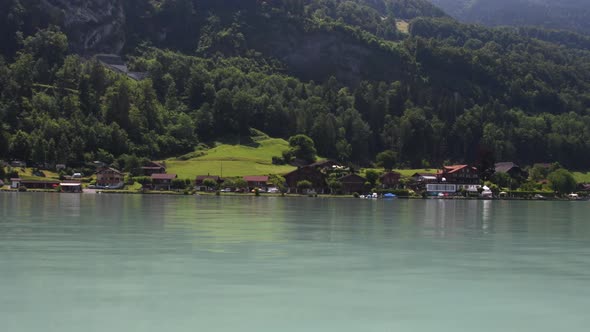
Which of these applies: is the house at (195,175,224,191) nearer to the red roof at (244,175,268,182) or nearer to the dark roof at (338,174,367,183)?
the red roof at (244,175,268,182)

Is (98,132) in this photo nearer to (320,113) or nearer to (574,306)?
(320,113)

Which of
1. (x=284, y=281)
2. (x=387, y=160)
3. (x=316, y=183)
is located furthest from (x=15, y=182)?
(x=284, y=281)

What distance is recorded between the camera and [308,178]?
150 meters

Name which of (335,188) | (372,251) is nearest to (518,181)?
(335,188)

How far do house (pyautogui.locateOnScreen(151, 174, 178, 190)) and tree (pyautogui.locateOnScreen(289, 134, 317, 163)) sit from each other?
35985mm

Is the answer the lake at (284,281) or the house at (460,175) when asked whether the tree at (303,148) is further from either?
the lake at (284,281)

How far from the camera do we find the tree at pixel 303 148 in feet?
559

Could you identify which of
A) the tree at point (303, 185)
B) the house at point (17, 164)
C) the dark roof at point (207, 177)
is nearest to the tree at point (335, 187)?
the tree at point (303, 185)

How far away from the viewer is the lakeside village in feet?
452

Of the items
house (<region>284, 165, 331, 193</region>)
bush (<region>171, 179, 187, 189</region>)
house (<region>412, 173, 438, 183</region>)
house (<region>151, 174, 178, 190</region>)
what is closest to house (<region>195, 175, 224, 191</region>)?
bush (<region>171, 179, 187, 189</region>)

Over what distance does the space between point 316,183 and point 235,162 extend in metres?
19.4

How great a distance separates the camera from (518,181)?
17388cm

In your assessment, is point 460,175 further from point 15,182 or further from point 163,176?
point 15,182

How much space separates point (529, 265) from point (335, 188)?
114343 mm
